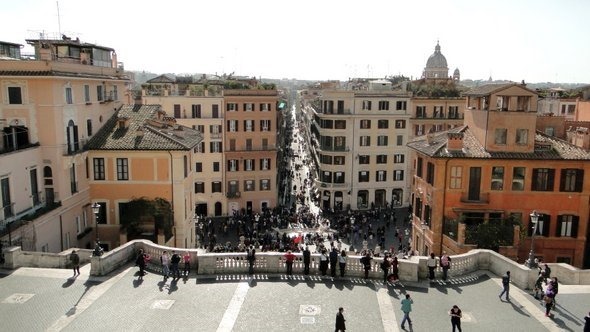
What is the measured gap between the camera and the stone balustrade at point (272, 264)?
2411 cm

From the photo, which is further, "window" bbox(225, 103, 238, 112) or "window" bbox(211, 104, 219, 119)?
"window" bbox(225, 103, 238, 112)

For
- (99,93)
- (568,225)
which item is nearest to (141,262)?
(99,93)

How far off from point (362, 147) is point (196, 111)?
71.8ft

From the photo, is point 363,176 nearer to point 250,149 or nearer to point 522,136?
point 250,149

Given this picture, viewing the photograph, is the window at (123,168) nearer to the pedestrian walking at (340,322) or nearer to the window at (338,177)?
the pedestrian walking at (340,322)

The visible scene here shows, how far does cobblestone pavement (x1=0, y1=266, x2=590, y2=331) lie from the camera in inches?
781

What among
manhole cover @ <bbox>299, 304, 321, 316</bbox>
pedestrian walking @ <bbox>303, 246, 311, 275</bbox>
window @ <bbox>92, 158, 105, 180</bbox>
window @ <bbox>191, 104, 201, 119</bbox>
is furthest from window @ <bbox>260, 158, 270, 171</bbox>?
manhole cover @ <bbox>299, 304, 321, 316</bbox>

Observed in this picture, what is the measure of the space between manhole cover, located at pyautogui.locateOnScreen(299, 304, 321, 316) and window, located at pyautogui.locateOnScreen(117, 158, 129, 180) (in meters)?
20.1

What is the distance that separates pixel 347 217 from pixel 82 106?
3411 centimetres

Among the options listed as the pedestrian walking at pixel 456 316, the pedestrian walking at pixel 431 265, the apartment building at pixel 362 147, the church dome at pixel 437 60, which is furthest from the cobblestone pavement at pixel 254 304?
the church dome at pixel 437 60

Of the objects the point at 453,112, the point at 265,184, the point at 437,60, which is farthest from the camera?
the point at 437,60

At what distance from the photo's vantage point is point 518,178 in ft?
119

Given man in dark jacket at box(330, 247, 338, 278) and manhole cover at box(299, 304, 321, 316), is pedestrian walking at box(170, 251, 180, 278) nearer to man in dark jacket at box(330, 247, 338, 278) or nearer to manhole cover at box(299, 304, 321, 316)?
manhole cover at box(299, 304, 321, 316)

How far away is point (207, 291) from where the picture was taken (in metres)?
22.7
